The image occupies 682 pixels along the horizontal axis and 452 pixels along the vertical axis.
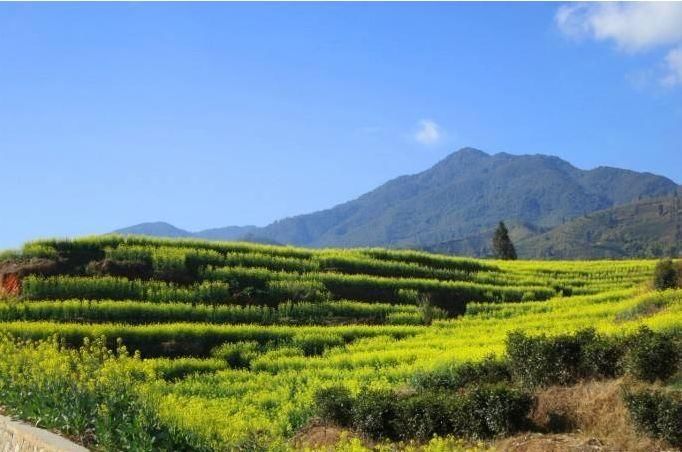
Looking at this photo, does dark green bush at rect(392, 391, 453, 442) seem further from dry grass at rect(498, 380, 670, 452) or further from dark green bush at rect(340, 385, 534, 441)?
dry grass at rect(498, 380, 670, 452)

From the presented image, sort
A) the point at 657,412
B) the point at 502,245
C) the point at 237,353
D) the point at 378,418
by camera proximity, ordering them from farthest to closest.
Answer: the point at 502,245 < the point at 237,353 < the point at 378,418 < the point at 657,412

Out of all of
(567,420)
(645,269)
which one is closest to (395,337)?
(567,420)

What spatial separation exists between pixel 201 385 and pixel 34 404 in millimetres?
8749

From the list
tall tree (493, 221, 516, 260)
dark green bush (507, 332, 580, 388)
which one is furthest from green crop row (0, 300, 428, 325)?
tall tree (493, 221, 516, 260)

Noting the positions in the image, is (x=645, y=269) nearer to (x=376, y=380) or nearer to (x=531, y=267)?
(x=531, y=267)

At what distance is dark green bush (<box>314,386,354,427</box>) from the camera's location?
1409cm

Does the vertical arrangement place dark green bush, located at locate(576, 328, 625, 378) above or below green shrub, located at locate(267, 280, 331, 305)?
below

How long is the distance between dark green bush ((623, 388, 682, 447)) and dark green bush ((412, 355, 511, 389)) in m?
3.88

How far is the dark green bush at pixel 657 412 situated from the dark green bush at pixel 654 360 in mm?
1340

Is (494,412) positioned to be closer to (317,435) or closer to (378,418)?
(378,418)

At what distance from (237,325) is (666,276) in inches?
756

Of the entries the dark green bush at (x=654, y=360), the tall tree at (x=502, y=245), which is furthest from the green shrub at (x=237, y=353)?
the tall tree at (x=502, y=245)

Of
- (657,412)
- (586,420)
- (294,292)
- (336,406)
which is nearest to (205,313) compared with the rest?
(294,292)

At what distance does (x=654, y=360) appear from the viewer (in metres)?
12.9
